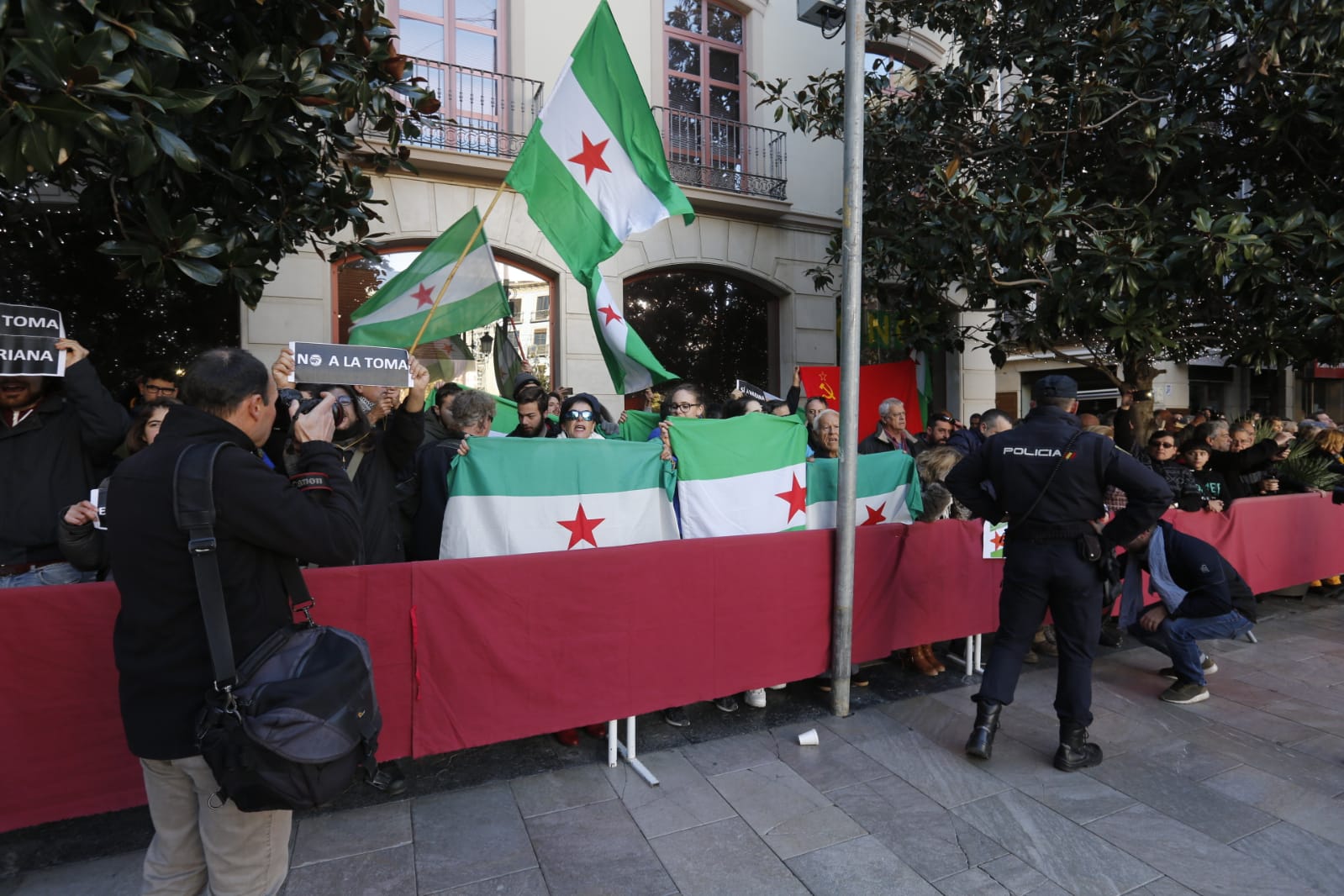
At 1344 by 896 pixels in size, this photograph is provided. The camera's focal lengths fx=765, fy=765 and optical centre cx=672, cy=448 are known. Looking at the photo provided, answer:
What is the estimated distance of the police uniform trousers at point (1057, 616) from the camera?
406cm

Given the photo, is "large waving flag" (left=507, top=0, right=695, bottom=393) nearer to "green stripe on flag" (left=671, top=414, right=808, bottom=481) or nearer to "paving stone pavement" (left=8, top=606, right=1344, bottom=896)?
"green stripe on flag" (left=671, top=414, right=808, bottom=481)

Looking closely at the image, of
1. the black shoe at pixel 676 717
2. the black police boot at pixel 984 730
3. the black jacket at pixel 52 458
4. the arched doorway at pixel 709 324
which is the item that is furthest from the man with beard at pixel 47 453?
the arched doorway at pixel 709 324

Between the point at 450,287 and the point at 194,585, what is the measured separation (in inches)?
121

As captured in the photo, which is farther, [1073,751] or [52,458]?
[1073,751]

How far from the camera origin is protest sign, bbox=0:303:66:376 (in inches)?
131

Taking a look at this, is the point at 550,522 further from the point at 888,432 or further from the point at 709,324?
the point at 709,324

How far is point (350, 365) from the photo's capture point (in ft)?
9.48

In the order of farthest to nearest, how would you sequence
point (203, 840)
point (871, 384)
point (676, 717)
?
1. point (871, 384)
2. point (676, 717)
3. point (203, 840)

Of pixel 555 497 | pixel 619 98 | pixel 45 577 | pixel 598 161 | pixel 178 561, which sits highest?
pixel 619 98

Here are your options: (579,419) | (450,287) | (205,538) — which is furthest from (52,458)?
(579,419)

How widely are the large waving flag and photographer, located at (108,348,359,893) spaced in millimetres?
2925

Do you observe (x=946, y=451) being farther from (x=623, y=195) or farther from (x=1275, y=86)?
(x=1275, y=86)

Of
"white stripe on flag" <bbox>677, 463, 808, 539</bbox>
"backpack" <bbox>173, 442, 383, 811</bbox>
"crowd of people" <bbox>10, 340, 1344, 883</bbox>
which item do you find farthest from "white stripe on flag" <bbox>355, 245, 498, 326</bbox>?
"backpack" <bbox>173, 442, 383, 811</bbox>

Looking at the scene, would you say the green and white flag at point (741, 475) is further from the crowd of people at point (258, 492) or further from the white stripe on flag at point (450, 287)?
the white stripe on flag at point (450, 287)
